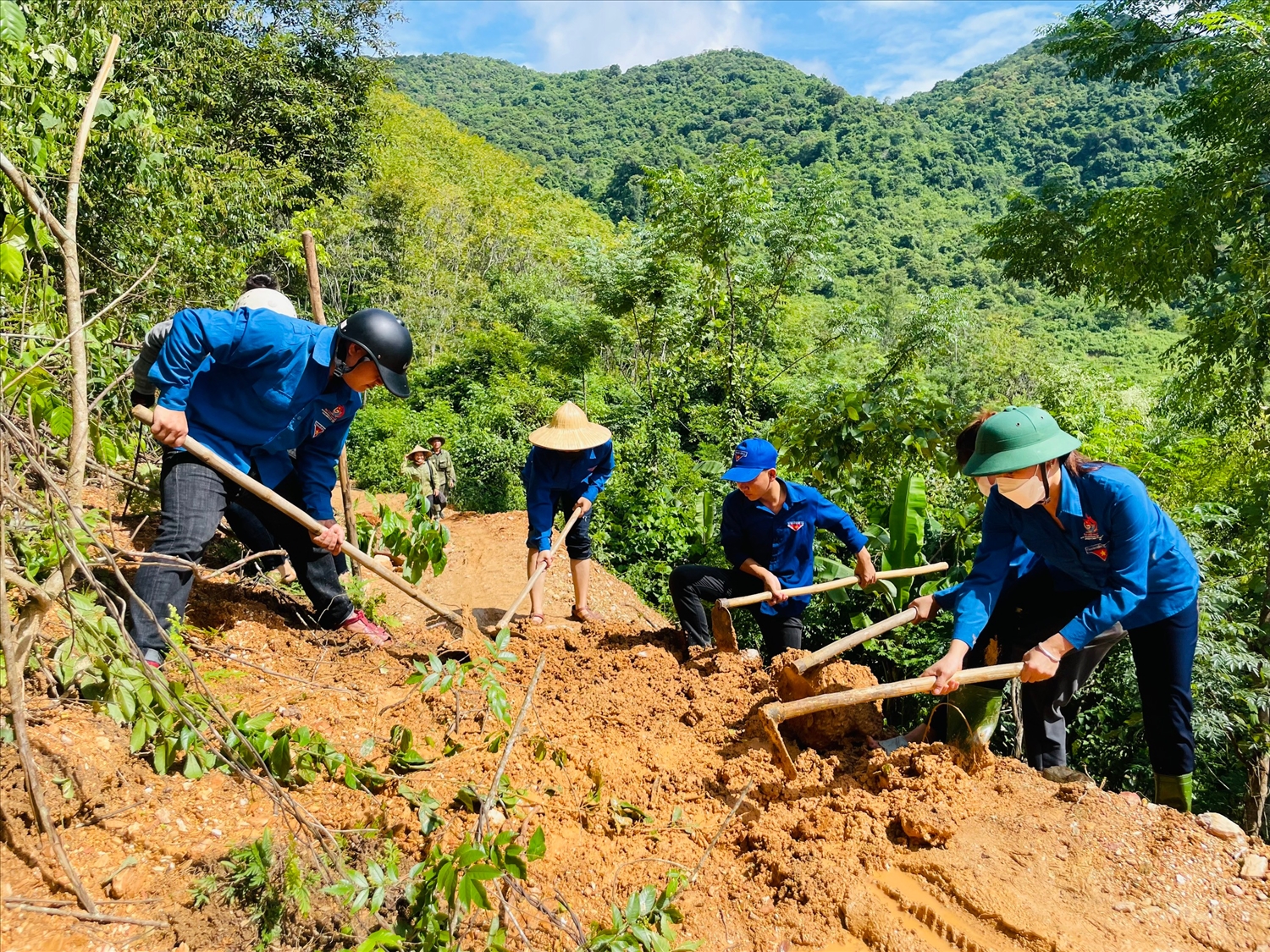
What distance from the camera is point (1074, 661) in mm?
3016

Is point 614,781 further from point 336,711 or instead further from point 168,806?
point 168,806

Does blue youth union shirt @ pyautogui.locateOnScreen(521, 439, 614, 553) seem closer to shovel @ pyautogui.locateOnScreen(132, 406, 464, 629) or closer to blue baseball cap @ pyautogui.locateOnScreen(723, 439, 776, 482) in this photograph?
blue baseball cap @ pyautogui.locateOnScreen(723, 439, 776, 482)

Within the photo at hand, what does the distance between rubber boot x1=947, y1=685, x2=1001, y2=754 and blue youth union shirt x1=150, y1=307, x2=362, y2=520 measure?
9.77 feet

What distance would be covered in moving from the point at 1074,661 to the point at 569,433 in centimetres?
304

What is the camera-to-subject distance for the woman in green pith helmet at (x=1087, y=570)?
2.66 m

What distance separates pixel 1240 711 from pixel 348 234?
905 inches

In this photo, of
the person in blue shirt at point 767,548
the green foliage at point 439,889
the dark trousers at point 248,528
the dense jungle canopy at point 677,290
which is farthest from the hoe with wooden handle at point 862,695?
the dark trousers at point 248,528

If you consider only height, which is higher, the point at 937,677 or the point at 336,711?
the point at 937,677

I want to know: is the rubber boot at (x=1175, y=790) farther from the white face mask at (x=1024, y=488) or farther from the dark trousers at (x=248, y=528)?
the dark trousers at (x=248, y=528)

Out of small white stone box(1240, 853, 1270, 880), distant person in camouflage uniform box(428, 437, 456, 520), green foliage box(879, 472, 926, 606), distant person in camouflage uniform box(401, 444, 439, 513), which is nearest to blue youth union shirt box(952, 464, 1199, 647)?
small white stone box(1240, 853, 1270, 880)

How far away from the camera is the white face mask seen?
2.72 m

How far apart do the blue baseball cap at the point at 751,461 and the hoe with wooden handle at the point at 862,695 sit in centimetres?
126

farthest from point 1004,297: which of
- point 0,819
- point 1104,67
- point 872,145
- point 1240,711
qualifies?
point 0,819

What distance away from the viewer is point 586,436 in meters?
4.94
